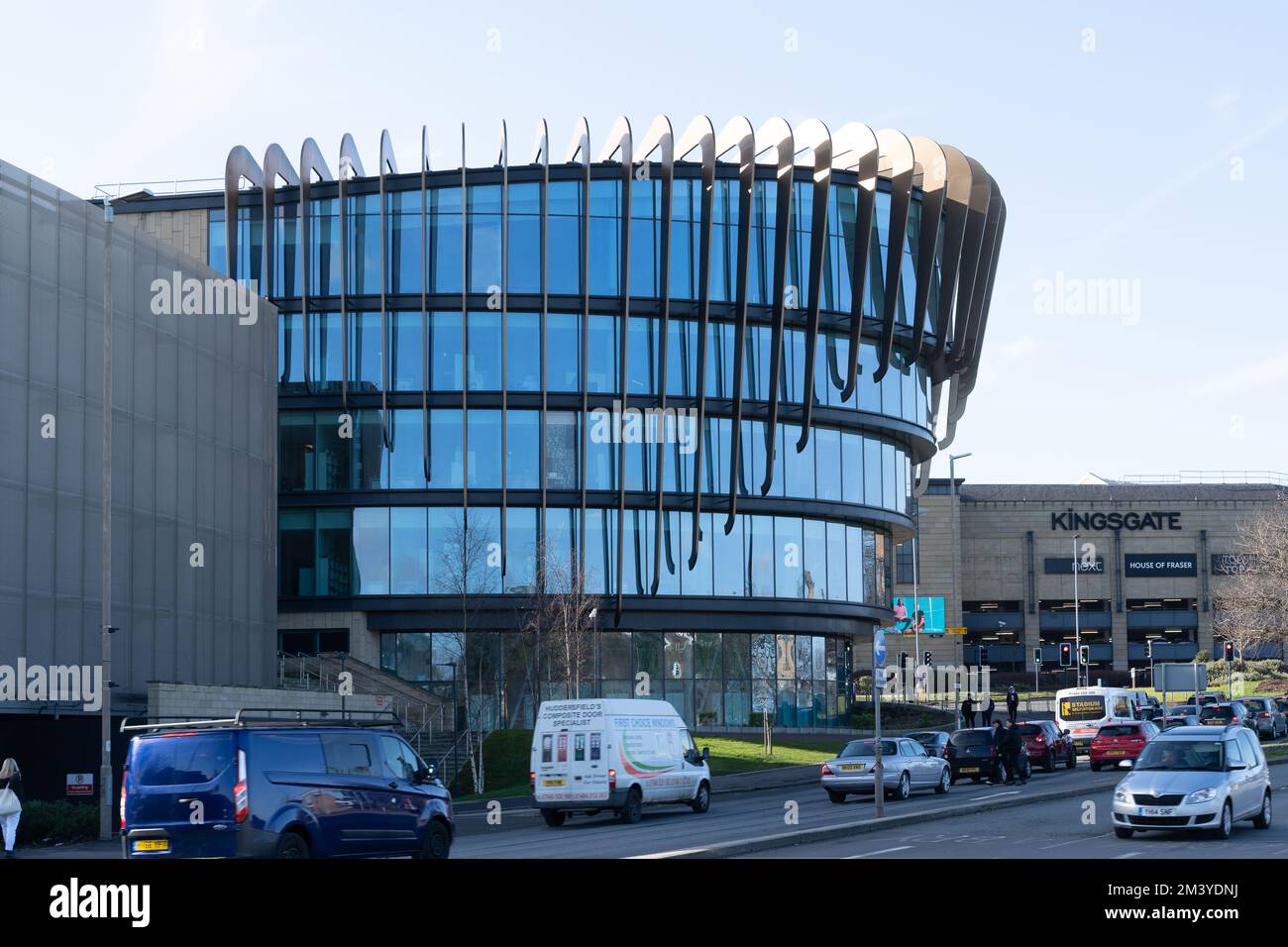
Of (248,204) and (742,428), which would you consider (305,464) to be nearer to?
(248,204)

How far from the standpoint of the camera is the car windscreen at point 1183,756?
75.8 feet

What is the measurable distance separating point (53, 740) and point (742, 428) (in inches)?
1187

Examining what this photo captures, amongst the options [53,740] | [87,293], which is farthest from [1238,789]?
[87,293]

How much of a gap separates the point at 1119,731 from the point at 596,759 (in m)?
18.1

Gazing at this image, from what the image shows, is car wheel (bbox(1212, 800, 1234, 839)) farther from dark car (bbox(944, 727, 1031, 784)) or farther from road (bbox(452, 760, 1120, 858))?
dark car (bbox(944, 727, 1031, 784))

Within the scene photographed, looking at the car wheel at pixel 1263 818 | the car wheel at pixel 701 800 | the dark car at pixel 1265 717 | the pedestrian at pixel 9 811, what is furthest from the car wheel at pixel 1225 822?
the dark car at pixel 1265 717

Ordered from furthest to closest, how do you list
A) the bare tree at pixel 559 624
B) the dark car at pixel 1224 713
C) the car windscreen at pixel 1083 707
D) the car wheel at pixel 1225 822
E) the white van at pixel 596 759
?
the bare tree at pixel 559 624 < the car windscreen at pixel 1083 707 < the dark car at pixel 1224 713 < the white van at pixel 596 759 < the car wheel at pixel 1225 822

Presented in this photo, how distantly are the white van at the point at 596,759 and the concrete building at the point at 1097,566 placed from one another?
8653 centimetres

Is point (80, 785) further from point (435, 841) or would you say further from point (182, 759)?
point (182, 759)

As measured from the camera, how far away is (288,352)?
58.3m

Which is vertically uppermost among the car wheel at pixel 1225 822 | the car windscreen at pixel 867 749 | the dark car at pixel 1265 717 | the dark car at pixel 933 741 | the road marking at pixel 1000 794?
the car wheel at pixel 1225 822

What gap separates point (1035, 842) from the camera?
2284cm

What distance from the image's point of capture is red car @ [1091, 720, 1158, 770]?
42.9 meters

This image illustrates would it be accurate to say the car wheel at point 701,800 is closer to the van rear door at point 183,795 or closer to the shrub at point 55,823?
the shrub at point 55,823
